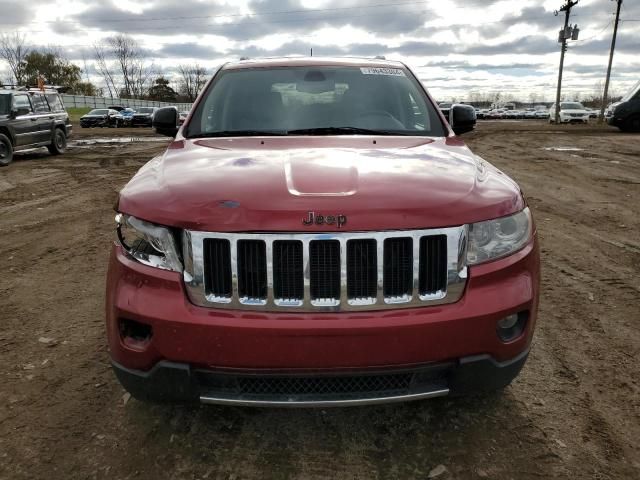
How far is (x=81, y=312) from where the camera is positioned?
12.1 ft

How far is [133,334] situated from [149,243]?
14.0 inches

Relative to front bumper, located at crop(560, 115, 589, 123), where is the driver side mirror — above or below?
above

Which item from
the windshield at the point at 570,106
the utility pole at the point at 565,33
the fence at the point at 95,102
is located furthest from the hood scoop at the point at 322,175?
the fence at the point at 95,102

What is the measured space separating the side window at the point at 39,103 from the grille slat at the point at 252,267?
45.4 feet

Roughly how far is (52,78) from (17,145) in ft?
198

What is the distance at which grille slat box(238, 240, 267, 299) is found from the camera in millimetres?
1865

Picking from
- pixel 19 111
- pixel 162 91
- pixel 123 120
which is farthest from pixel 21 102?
pixel 162 91

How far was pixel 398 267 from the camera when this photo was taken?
1885 mm

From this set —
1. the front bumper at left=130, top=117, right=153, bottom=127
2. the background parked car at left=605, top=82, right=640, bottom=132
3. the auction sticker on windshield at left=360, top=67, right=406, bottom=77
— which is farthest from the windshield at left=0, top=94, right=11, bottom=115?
the front bumper at left=130, top=117, right=153, bottom=127

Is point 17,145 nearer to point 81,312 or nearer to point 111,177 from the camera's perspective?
point 111,177

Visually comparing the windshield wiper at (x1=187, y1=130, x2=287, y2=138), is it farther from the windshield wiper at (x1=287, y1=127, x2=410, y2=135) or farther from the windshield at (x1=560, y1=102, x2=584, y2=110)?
the windshield at (x1=560, y1=102, x2=584, y2=110)

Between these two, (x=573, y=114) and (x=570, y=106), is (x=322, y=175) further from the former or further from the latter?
(x=570, y=106)

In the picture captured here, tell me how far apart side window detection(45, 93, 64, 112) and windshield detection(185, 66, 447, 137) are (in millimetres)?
12745

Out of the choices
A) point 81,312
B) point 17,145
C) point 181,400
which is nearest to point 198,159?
point 181,400
